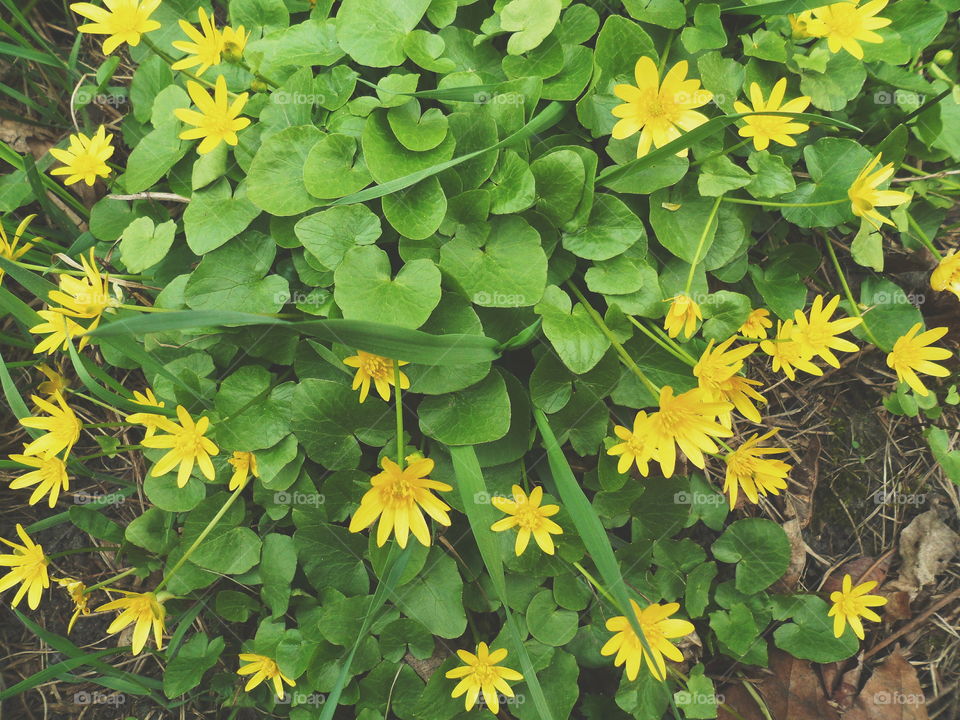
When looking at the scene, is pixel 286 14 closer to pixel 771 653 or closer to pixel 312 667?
pixel 312 667

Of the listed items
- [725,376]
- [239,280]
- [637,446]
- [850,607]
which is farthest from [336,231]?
[850,607]

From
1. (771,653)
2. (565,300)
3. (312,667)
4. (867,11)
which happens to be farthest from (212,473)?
(867,11)

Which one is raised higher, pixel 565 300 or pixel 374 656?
pixel 565 300

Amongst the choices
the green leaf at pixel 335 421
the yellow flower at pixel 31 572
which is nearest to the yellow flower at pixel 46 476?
the yellow flower at pixel 31 572

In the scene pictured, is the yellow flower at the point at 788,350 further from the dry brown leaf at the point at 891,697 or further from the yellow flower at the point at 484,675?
the dry brown leaf at the point at 891,697

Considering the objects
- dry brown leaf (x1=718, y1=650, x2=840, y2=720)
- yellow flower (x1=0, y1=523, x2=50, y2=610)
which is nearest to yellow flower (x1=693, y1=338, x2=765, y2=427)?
dry brown leaf (x1=718, y1=650, x2=840, y2=720)

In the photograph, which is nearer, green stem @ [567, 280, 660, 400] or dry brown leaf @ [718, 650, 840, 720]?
green stem @ [567, 280, 660, 400]

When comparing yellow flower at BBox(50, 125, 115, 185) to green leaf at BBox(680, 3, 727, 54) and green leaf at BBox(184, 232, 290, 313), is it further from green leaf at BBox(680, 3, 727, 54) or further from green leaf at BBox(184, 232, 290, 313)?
green leaf at BBox(680, 3, 727, 54)
